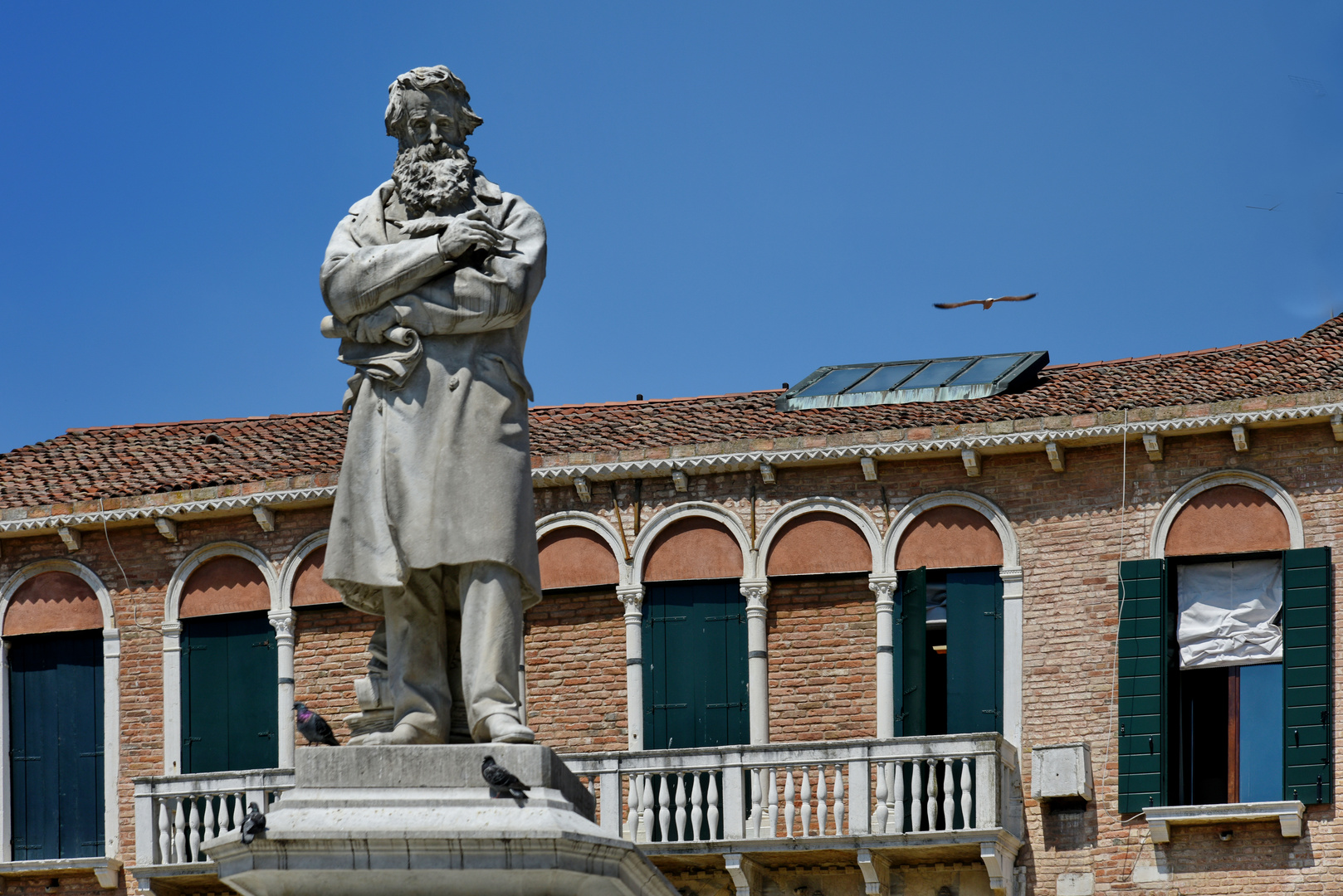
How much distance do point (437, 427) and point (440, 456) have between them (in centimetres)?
12

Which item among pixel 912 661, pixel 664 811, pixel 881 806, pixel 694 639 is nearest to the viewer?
pixel 881 806

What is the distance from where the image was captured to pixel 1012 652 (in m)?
29.5

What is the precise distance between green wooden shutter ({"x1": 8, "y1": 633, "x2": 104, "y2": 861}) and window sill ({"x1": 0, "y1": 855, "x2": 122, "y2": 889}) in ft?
1.11

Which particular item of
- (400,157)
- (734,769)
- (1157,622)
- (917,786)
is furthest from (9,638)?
(400,157)

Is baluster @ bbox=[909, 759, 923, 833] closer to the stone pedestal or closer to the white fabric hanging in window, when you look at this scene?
the white fabric hanging in window

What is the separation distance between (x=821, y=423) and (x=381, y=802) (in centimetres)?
2172

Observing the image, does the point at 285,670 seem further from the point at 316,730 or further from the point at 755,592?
the point at 316,730

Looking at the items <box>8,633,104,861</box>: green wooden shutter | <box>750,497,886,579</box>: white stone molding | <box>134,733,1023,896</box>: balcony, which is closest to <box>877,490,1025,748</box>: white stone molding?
<box>750,497,886,579</box>: white stone molding

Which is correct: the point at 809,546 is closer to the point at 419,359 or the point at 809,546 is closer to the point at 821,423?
the point at 821,423

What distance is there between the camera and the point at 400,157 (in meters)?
10.6

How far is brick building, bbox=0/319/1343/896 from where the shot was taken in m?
28.4

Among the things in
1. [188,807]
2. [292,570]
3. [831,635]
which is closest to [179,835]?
[188,807]

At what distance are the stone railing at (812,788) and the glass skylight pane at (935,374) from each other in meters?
5.80

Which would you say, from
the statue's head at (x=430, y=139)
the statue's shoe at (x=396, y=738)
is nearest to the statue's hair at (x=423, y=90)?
the statue's head at (x=430, y=139)
